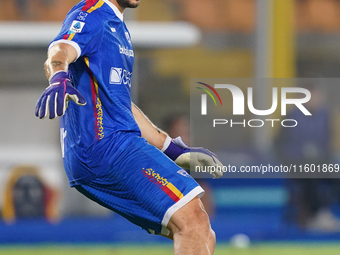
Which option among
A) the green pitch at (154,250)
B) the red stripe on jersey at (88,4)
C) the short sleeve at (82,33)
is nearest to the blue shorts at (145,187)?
the short sleeve at (82,33)

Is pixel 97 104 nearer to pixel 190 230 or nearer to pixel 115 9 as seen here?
pixel 115 9

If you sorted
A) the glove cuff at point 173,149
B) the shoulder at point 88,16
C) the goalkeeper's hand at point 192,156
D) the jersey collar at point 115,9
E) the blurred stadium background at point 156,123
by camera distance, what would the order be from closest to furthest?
the shoulder at point 88,16 < the jersey collar at point 115,9 < the goalkeeper's hand at point 192,156 < the glove cuff at point 173,149 < the blurred stadium background at point 156,123

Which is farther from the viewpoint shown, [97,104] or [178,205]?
[97,104]

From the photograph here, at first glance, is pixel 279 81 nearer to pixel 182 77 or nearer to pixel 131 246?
pixel 182 77

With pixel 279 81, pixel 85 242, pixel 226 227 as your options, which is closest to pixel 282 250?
pixel 226 227

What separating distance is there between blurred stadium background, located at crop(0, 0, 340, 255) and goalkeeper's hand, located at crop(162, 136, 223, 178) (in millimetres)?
3327

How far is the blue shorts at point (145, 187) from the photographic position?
300 centimetres

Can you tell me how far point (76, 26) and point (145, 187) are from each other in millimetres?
924

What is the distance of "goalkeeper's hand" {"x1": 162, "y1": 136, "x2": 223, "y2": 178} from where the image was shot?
138 inches

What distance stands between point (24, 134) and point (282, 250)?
4165 mm

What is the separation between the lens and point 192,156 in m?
3.57

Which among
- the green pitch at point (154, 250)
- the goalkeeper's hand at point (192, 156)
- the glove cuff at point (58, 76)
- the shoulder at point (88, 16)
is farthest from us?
the green pitch at point (154, 250)

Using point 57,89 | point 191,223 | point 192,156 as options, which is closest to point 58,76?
point 57,89

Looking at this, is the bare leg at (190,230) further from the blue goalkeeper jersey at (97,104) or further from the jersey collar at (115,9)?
the jersey collar at (115,9)
